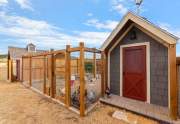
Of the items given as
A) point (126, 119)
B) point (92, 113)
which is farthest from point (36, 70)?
point (126, 119)

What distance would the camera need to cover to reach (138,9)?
9.05 meters

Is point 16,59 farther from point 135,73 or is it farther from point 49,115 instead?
point 135,73

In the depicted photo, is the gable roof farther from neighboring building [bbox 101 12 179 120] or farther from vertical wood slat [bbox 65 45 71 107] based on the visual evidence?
vertical wood slat [bbox 65 45 71 107]

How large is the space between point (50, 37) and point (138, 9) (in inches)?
1034

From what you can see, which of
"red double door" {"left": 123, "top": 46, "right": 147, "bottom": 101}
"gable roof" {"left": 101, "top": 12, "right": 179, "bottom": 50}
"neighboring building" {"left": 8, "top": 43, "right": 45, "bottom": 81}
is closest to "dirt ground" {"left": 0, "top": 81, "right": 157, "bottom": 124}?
"red double door" {"left": 123, "top": 46, "right": 147, "bottom": 101}

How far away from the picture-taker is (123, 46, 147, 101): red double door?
779 cm

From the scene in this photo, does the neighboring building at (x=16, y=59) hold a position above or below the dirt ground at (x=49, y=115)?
above

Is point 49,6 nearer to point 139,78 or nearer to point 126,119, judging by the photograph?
point 139,78

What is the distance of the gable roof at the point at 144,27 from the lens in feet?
20.2

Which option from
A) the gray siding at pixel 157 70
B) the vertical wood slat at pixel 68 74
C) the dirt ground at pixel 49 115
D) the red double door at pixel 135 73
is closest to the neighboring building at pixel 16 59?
the dirt ground at pixel 49 115

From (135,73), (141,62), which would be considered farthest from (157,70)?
(135,73)

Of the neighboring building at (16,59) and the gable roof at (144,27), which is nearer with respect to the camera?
the gable roof at (144,27)

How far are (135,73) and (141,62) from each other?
603mm

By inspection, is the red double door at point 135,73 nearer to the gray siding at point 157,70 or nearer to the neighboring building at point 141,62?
the neighboring building at point 141,62
